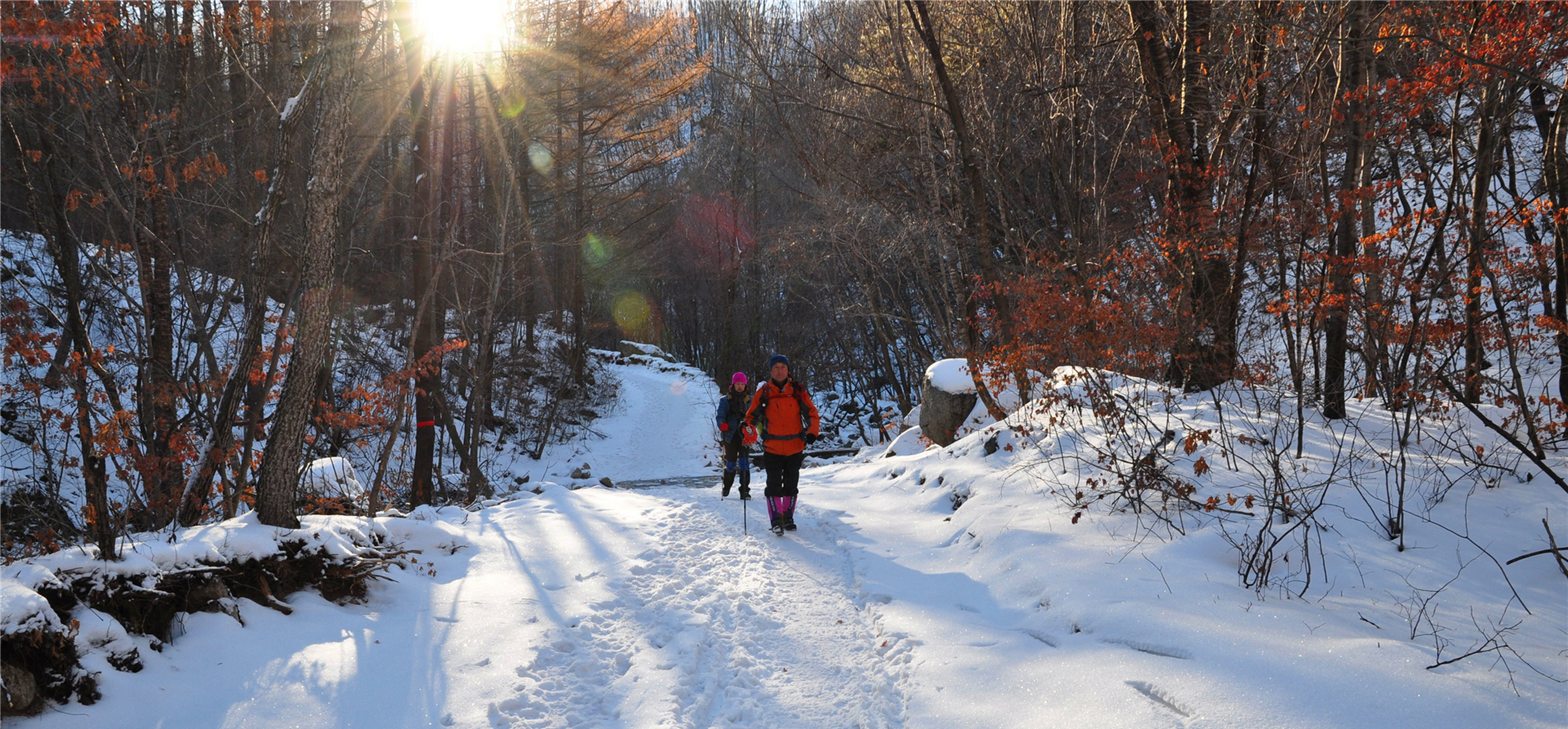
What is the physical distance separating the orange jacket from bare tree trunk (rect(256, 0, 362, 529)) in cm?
394

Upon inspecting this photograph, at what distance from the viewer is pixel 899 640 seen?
4457mm

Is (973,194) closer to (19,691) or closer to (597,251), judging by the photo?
(19,691)

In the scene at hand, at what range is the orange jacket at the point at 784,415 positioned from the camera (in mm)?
A: 7422

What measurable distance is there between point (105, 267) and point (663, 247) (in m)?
25.7

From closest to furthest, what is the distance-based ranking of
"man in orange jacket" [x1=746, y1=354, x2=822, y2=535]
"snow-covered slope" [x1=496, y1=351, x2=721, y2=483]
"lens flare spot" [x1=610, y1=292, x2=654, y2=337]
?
"man in orange jacket" [x1=746, y1=354, x2=822, y2=535] → "snow-covered slope" [x1=496, y1=351, x2=721, y2=483] → "lens flare spot" [x1=610, y1=292, x2=654, y2=337]

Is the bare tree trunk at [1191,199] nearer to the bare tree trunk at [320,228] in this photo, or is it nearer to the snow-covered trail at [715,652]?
the snow-covered trail at [715,652]

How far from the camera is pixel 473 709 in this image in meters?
3.48

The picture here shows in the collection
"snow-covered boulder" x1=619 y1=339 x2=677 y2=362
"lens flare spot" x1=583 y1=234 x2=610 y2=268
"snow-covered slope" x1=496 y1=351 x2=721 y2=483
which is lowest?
"snow-covered slope" x1=496 y1=351 x2=721 y2=483

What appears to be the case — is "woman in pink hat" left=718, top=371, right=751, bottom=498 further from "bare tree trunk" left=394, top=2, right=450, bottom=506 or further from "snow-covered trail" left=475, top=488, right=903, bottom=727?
"bare tree trunk" left=394, top=2, right=450, bottom=506

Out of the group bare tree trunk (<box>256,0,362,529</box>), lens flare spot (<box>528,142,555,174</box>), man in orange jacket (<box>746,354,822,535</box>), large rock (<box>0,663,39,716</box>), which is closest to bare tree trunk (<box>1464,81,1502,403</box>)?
man in orange jacket (<box>746,354,822,535</box>)

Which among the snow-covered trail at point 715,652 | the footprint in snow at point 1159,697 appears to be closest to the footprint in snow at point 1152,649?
the footprint in snow at point 1159,697

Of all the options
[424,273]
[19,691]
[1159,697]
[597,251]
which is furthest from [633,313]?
[1159,697]

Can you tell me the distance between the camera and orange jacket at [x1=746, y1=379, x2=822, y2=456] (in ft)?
24.3

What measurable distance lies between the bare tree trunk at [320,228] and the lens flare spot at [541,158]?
14792 mm
